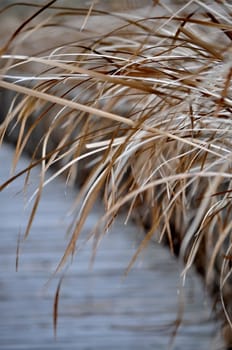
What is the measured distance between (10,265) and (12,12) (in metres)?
4.79

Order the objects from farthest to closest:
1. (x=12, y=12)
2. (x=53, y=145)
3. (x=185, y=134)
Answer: (x=12, y=12) → (x=53, y=145) → (x=185, y=134)

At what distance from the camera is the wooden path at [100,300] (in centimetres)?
262

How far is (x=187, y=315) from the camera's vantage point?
2.72m

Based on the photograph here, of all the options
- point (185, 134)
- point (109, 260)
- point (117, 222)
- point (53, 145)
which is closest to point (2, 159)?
point (53, 145)

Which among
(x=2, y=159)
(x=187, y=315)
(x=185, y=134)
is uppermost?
(x=185, y=134)

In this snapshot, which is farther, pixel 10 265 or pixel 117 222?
pixel 117 222

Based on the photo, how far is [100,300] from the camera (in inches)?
118

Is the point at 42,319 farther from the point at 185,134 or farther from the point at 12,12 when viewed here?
the point at 12,12

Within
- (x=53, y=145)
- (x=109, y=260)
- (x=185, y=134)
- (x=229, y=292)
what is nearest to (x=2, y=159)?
(x=53, y=145)

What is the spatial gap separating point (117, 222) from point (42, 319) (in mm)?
1138

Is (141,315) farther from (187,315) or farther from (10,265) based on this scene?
(10,265)

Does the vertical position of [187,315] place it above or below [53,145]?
above

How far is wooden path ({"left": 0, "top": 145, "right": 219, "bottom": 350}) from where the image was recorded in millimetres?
2615

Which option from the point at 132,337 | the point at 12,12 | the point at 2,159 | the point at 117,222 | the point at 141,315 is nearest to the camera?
the point at 132,337
